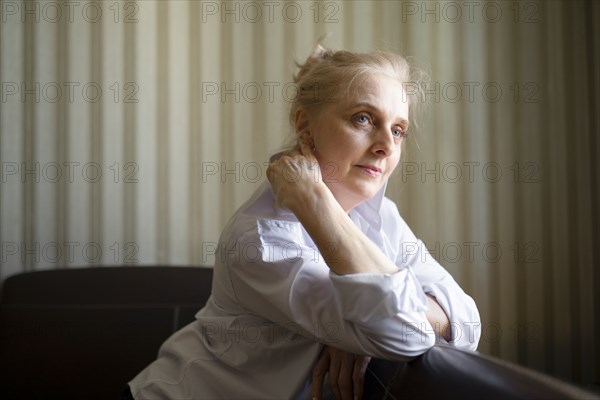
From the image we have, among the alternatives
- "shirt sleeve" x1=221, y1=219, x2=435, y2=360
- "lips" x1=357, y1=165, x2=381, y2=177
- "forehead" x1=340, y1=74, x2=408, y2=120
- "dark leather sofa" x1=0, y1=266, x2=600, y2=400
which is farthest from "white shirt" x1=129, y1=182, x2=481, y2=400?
"dark leather sofa" x1=0, y1=266, x2=600, y2=400

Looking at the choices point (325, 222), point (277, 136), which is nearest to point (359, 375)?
point (325, 222)

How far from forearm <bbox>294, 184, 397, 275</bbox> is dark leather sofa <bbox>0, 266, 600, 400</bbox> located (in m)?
1.16

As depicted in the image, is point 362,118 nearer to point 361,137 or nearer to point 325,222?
point 361,137

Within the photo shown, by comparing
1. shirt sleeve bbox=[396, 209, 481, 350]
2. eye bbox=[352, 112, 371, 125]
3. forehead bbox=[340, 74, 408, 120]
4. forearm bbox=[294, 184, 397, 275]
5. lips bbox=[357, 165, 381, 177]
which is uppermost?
forehead bbox=[340, 74, 408, 120]

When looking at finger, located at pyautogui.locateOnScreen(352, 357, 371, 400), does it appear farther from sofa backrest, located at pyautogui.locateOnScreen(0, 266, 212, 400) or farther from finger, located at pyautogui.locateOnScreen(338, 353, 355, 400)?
sofa backrest, located at pyautogui.locateOnScreen(0, 266, 212, 400)

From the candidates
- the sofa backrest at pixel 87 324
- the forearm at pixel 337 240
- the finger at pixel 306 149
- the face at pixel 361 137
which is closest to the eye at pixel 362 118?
the face at pixel 361 137

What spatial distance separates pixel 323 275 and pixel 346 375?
0.56 feet

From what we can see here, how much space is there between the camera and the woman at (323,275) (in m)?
0.98

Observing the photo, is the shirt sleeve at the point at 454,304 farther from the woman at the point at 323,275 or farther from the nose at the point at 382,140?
the nose at the point at 382,140

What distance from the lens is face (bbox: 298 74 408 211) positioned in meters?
1.28

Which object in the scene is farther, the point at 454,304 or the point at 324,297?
the point at 454,304

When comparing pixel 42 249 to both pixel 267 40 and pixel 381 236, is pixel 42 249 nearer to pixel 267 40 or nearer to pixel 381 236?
pixel 267 40

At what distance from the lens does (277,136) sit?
237 centimetres

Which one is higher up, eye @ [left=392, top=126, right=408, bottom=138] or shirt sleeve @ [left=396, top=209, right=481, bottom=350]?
eye @ [left=392, top=126, right=408, bottom=138]
